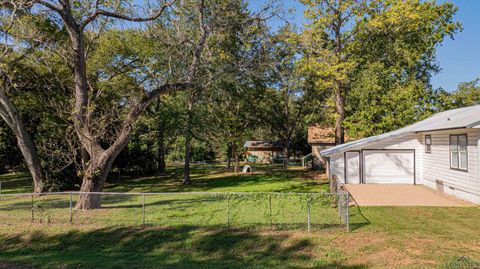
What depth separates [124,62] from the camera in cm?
2273

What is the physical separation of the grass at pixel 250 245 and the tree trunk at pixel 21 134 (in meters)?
9.38

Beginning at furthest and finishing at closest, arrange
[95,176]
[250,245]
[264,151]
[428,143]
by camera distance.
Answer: [264,151] → [428,143] → [95,176] → [250,245]

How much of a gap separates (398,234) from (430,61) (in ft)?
72.7

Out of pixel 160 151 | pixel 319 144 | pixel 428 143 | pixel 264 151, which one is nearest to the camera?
pixel 428 143

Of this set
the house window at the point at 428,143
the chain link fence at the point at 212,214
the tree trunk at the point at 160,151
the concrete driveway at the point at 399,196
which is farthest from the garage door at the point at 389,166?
the tree trunk at the point at 160,151

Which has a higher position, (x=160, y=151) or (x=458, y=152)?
(x=160, y=151)

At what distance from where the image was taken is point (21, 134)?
1811 centimetres

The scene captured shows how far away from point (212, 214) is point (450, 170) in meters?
10.4

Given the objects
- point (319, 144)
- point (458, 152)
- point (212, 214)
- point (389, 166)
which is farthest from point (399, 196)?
point (319, 144)

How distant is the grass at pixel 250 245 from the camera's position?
736 centimetres

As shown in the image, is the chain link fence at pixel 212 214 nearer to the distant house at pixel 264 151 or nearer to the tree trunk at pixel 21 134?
the tree trunk at pixel 21 134

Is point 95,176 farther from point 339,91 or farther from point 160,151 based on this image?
point 160,151

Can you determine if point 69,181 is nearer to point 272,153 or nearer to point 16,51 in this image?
point 16,51

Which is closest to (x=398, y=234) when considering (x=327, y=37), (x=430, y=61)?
(x=327, y=37)
